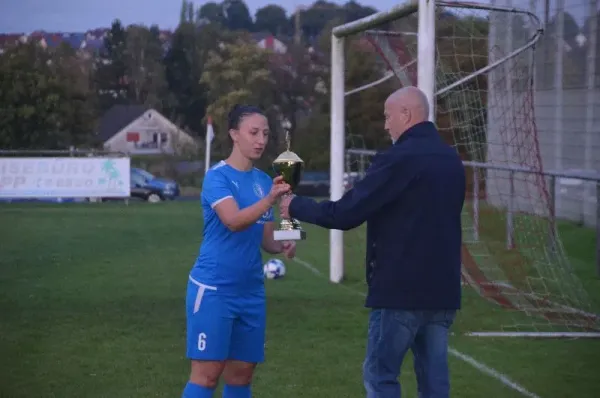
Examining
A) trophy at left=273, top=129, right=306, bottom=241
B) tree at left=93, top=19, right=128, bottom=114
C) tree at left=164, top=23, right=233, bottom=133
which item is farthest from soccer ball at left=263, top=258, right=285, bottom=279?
tree at left=93, top=19, right=128, bottom=114

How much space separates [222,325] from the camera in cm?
520

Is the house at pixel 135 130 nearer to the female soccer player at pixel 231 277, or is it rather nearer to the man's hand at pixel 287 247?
the man's hand at pixel 287 247

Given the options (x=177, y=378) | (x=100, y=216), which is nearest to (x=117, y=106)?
(x=100, y=216)

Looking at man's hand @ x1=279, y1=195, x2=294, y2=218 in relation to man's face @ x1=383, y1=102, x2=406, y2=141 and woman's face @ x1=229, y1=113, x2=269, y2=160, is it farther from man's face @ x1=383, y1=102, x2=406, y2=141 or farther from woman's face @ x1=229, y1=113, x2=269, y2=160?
man's face @ x1=383, y1=102, x2=406, y2=141

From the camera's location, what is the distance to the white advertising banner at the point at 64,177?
105 feet

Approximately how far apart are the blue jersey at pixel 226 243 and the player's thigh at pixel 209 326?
69 mm

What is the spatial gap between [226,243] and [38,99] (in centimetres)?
4379

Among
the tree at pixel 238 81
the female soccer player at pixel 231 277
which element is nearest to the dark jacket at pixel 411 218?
the female soccer player at pixel 231 277

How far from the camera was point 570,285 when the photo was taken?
1151 cm

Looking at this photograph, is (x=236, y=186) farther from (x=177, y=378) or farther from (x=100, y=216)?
(x=100, y=216)

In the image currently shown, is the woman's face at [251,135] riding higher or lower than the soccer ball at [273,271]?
higher

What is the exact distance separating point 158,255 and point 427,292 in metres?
12.1

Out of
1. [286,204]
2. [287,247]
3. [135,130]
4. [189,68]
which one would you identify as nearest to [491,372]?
[287,247]

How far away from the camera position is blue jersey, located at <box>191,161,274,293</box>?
17.1 ft
